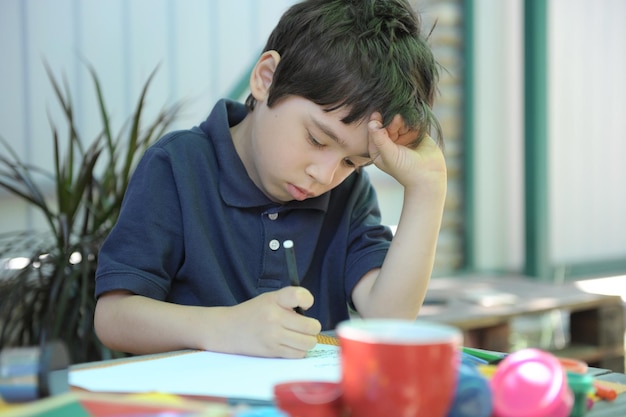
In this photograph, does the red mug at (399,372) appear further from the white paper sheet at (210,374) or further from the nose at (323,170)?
the nose at (323,170)

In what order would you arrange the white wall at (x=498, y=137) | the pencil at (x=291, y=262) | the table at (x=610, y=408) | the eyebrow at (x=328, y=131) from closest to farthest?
the table at (x=610, y=408) < the pencil at (x=291, y=262) < the eyebrow at (x=328, y=131) < the white wall at (x=498, y=137)

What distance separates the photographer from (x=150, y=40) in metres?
2.95

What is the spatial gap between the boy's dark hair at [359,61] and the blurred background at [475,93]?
64.1 inches

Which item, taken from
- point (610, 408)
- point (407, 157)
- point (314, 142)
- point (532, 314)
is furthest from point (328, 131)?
point (532, 314)

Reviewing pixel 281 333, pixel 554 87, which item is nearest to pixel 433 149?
pixel 281 333

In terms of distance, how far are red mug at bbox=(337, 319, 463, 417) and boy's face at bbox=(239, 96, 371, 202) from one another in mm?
570

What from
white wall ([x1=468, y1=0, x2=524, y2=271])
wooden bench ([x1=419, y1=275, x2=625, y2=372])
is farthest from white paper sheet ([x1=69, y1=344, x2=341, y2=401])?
white wall ([x1=468, y1=0, x2=524, y2=271])

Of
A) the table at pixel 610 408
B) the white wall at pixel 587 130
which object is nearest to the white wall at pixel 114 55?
the white wall at pixel 587 130

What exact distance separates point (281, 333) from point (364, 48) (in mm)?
450

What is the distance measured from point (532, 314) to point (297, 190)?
5.29ft

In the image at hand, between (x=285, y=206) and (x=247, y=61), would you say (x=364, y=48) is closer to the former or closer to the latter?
(x=285, y=206)

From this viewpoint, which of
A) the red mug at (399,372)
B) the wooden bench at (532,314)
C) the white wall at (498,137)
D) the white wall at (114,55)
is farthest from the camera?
the white wall at (498,137)

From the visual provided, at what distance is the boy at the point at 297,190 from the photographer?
1033 mm

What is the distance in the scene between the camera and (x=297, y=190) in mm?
1083
